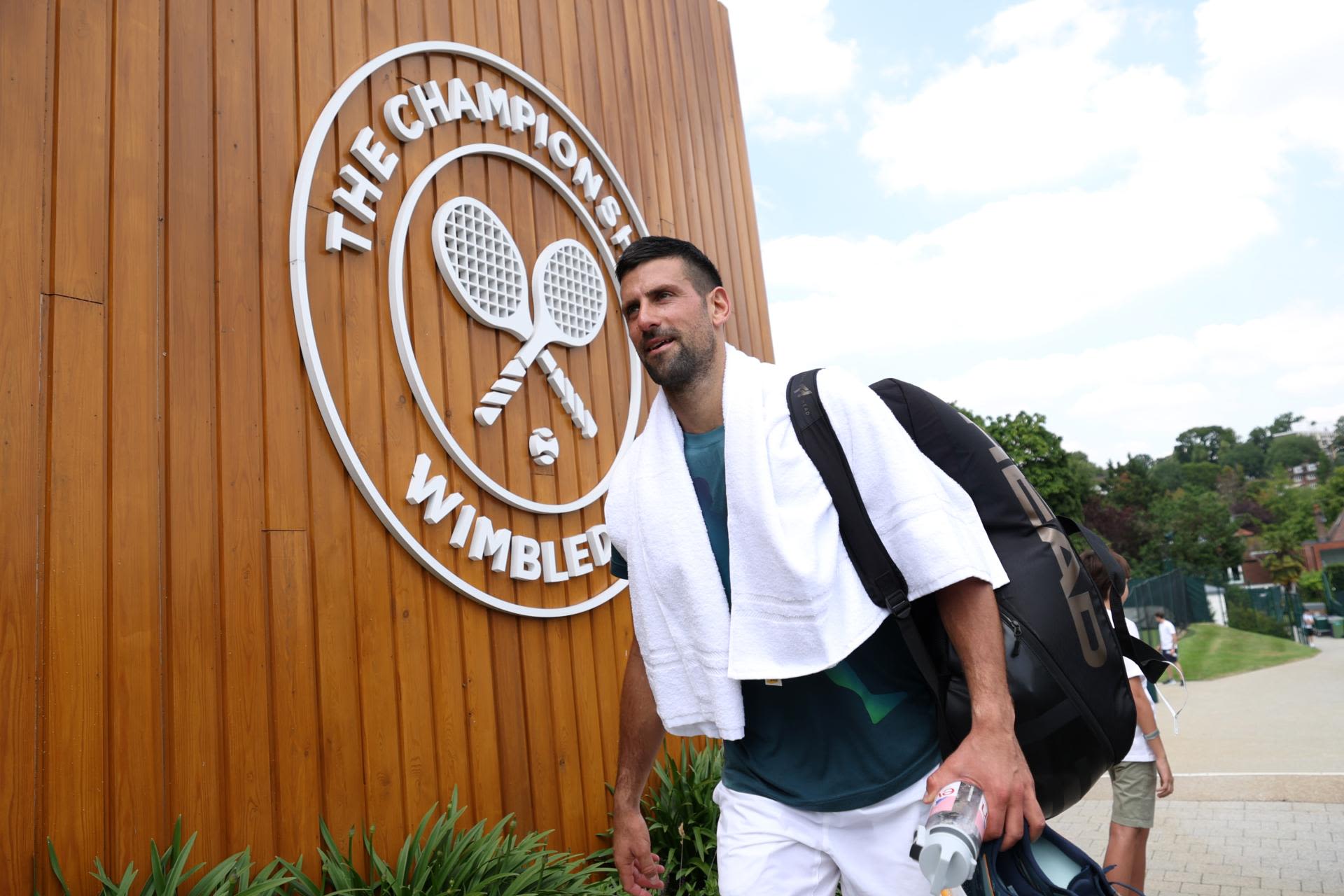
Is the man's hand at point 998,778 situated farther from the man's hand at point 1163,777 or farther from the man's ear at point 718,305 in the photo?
the man's hand at point 1163,777

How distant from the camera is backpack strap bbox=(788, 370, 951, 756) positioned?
6.10 feet

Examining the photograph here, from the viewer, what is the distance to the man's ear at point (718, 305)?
2.35 meters

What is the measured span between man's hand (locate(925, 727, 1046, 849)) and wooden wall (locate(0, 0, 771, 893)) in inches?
74.7

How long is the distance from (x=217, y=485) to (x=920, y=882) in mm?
2047

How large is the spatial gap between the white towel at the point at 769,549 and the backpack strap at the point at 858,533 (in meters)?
0.02

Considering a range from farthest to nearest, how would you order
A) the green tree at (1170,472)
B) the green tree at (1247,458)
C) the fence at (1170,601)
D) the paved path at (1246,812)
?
the green tree at (1247,458), the green tree at (1170,472), the fence at (1170,601), the paved path at (1246,812)

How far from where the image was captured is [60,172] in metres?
2.46

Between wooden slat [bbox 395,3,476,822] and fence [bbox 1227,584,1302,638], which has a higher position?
wooden slat [bbox 395,3,476,822]

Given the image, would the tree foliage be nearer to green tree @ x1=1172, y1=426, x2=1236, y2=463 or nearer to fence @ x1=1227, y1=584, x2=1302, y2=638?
fence @ x1=1227, y1=584, x2=1302, y2=638

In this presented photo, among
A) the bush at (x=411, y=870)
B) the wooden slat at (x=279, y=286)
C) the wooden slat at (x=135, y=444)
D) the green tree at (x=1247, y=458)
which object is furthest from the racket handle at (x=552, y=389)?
the green tree at (x=1247, y=458)

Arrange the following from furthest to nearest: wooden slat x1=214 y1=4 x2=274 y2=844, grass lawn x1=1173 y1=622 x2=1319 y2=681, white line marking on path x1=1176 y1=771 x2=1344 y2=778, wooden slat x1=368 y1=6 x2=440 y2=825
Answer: grass lawn x1=1173 y1=622 x2=1319 y2=681
white line marking on path x1=1176 y1=771 x2=1344 y2=778
wooden slat x1=368 y1=6 x2=440 y2=825
wooden slat x1=214 y1=4 x2=274 y2=844

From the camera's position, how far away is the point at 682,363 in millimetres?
2230

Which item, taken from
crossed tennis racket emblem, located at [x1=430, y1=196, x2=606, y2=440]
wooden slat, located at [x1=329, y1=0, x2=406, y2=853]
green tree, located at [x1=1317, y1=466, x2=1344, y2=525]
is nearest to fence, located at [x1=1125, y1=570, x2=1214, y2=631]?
crossed tennis racket emblem, located at [x1=430, y1=196, x2=606, y2=440]

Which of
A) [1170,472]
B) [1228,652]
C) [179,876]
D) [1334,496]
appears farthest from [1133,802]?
[1170,472]
